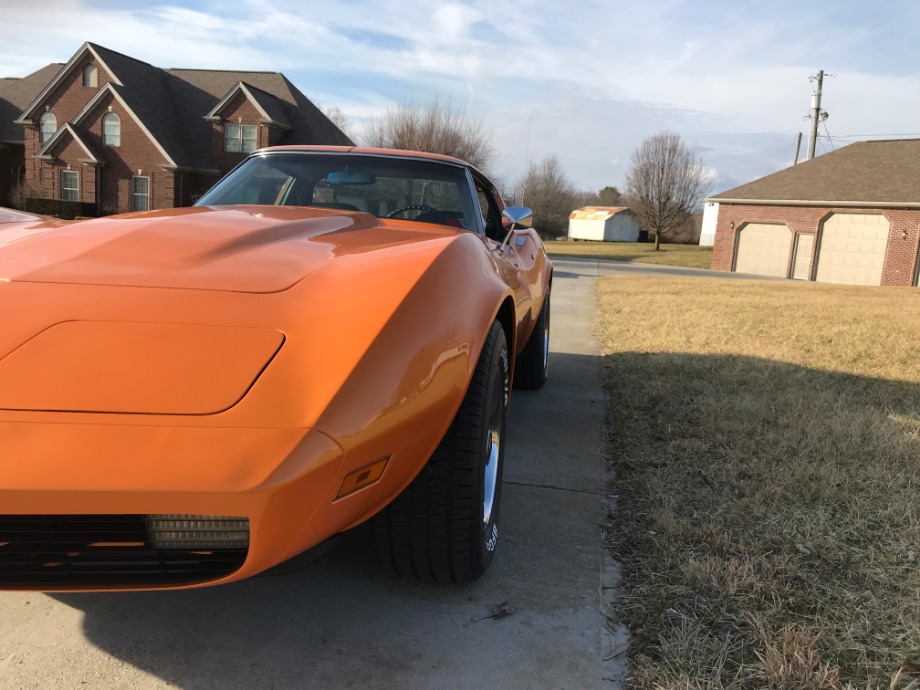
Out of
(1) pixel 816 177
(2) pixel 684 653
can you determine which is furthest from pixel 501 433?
(1) pixel 816 177

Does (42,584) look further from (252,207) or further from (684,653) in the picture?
(252,207)

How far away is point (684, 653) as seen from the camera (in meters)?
1.84

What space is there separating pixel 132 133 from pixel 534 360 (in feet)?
90.5

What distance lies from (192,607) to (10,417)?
95cm

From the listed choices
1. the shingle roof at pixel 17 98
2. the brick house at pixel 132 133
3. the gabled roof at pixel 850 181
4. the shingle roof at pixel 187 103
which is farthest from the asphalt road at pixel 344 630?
the shingle roof at pixel 17 98

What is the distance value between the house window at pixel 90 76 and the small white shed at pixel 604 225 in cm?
5267

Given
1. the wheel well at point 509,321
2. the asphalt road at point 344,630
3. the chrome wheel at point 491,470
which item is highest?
the wheel well at point 509,321

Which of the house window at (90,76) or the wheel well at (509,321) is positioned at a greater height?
the house window at (90,76)

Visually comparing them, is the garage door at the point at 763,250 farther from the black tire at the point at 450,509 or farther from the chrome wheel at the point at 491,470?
the black tire at the point at 450,509

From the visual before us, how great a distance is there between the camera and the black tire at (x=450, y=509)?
185 cm

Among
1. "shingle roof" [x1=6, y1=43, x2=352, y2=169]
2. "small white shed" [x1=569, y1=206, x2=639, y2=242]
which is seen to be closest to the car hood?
"shingle roof" [x1=6, y1=43, x2=352, y2=169]

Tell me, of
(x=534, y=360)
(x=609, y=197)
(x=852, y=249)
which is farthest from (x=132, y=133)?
(x=609, y=197)

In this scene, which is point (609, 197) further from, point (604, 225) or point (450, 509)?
point (450, 509)

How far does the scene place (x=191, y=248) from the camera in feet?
6.50
